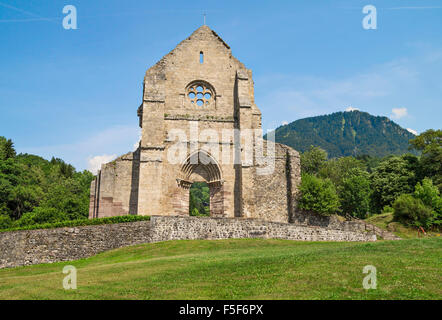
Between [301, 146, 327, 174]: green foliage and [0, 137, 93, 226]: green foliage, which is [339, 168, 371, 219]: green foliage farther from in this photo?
[0, 137, 93, 226]: green foliage

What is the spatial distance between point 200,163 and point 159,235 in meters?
7.46

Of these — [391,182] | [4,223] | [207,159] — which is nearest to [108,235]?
[207,159]

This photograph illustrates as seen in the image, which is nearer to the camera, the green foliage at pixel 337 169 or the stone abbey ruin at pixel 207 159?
the stone abbey ruin at pixel 207 159

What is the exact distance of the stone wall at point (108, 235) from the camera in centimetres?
2002

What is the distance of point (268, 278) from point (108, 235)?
40.4 ft

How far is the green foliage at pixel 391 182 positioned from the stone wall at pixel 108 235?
22855 millimetres

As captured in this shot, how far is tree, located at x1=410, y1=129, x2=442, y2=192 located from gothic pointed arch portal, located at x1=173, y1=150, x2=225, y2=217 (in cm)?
2084

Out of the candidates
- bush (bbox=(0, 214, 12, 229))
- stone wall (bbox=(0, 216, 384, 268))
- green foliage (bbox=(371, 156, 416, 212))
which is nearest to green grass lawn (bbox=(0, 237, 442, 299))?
stone wall (bbox=(0, 216, 384, 268))

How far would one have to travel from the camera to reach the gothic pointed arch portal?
26016mm

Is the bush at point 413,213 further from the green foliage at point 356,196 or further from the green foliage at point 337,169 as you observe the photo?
the green foliage at point 337,169

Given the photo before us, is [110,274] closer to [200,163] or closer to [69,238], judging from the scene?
[69,238]

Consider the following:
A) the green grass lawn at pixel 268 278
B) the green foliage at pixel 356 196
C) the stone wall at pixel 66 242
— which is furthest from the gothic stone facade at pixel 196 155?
the green foliage at pixel 356 196

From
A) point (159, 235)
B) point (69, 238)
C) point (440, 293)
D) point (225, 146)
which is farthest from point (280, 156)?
point (440, 293)

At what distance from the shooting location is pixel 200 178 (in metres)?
26.9
